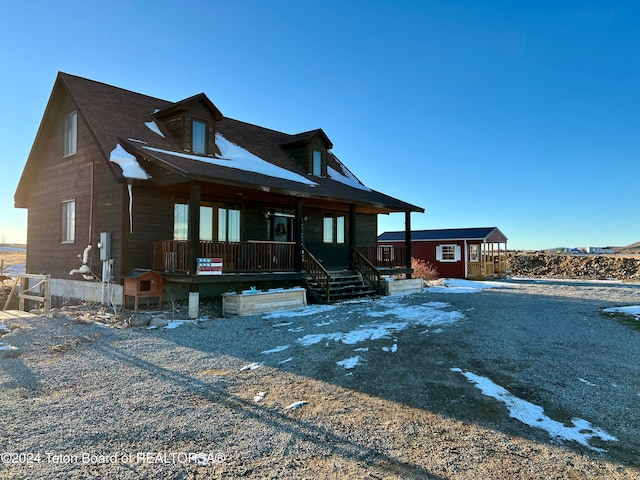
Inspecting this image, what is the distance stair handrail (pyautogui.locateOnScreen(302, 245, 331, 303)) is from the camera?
511 inches

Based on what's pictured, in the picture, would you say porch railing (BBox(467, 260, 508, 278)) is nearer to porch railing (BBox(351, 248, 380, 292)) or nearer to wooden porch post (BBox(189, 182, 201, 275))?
porch railing (BBox(351, 248, 380, 292))

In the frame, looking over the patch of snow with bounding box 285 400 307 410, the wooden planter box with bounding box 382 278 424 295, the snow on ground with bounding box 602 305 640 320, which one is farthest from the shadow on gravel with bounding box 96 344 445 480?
the snow on ground with bounding box 602 305 640 320

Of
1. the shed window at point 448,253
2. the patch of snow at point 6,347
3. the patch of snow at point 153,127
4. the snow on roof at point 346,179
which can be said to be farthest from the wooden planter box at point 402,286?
the patch of snow at point 6,347

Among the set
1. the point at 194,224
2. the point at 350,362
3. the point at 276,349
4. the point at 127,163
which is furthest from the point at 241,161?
the point at 350,362

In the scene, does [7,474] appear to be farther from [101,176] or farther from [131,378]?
[101,176]

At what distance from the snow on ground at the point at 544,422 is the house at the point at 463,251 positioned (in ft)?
70.5

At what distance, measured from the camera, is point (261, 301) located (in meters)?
10.9

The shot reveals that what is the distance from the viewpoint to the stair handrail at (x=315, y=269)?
13.0m

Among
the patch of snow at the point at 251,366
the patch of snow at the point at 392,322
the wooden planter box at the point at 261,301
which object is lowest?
the patch of snow at the point at 251,366

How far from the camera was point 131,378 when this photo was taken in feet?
17.5

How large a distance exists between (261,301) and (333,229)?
7.70 meters

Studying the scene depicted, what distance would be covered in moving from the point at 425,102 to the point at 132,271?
48.3ft

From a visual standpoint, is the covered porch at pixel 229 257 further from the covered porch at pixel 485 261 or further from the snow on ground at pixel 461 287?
the covered porch at pixel 485 261

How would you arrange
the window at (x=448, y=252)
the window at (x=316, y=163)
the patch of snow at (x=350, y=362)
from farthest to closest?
1. the window at (x=448, y=252)
2. the window at (x=316, y=163)
3. the patch of snow at (x=350, y=362)
